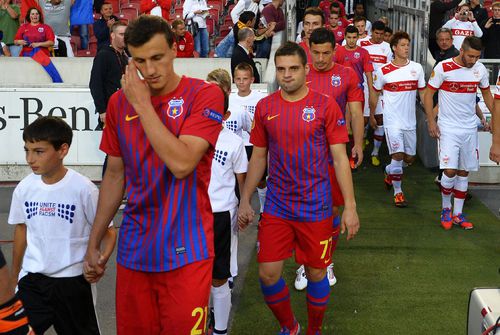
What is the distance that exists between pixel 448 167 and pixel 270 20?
6.89 m

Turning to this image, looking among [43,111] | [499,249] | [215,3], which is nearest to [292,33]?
[215,3]

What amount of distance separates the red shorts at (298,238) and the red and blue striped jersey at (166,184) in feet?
6.15

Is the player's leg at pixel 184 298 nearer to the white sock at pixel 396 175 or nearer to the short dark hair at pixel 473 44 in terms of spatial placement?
the short dark hair at pixel 473 44

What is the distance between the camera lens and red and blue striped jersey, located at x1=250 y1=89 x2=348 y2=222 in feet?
20.4

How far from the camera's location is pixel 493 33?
16.4 m

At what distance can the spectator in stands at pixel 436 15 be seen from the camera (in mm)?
17375

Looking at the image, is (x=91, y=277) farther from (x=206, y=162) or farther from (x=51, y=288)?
(x=206, y=162)

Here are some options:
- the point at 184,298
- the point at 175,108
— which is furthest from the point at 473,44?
the point at 184,298

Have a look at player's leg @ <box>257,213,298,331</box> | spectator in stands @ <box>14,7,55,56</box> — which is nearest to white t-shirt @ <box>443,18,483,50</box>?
spectator in stands @ <box>14,7,55,56</box>

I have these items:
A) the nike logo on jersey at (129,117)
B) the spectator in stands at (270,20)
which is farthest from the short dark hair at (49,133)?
the spectator in stands at (270,20)

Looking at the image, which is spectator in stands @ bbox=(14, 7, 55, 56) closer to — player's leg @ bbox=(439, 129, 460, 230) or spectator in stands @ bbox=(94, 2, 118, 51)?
spectator in stands @ bbox=(94, 2, 118, 51)

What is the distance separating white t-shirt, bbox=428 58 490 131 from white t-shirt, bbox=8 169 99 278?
5920mm

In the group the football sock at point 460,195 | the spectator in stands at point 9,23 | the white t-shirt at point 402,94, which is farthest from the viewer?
the spectator in stands at point 9,23

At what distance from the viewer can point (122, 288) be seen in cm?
459
